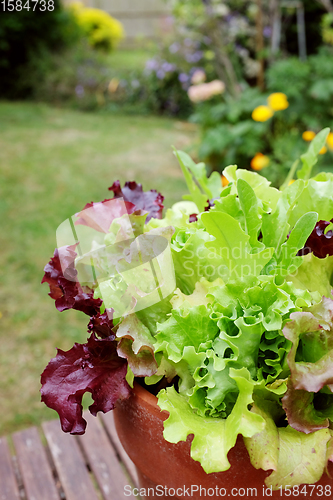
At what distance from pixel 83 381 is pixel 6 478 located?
0.56 metres

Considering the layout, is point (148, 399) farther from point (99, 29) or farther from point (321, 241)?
point (99, 29)

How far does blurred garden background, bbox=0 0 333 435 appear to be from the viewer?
2559 millimetres

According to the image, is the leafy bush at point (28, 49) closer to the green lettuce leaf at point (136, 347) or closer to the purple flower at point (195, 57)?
the purple flower at point (195, 57)

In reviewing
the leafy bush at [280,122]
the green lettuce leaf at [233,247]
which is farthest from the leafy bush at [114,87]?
the green lettuce leaf at [233,247]

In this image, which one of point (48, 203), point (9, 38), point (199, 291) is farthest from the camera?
point (9, 38)

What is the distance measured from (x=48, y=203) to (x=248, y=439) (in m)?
3.46

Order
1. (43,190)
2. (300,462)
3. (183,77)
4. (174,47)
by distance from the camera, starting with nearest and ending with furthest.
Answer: (300,462), (43,190), (183,77), (174,47)

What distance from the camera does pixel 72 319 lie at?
2.48 m

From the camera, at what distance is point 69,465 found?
3.27 feet

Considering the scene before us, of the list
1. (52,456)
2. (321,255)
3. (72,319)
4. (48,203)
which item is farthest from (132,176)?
(321,255)

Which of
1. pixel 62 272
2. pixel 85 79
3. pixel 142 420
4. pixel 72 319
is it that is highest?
pixel 62 272

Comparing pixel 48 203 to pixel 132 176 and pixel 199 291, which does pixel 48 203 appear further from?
pixel 199 291

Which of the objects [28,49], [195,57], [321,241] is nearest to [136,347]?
[321,241]

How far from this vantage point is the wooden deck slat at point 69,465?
3.06ft
